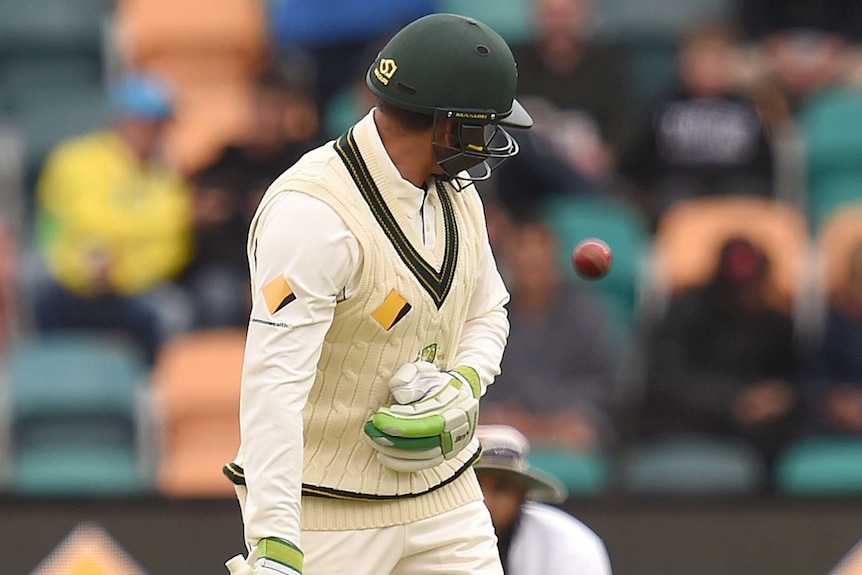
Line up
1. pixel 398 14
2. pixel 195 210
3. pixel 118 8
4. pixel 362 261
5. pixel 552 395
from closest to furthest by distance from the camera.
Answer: pixel 362 261 < pixel 552 395 < pixel 195 210 < pixel 398 14 < pixel 118 8

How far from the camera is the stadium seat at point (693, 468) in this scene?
6547 mm

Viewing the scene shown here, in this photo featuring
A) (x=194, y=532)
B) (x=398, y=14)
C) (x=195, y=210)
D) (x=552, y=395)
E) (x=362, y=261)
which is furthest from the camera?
(x=398, y=14)

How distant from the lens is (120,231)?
25.0 ft

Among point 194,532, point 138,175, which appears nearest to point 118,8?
point 138,175

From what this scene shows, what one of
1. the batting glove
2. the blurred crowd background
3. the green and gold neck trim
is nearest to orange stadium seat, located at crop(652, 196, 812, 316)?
the blurred crowd background

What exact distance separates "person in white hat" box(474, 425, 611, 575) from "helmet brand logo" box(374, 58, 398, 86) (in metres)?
1.28

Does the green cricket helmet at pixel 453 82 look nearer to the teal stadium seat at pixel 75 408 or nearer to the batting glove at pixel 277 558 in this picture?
the batting glove at pixel 277 558

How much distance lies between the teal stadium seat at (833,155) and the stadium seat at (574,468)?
2.10 metres

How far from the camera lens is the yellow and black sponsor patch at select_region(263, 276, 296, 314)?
3377 millimetres

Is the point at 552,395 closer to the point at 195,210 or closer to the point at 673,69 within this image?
the point at 195,210

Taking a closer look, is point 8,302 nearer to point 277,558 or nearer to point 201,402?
point 201,402

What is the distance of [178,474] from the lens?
22.5 ft

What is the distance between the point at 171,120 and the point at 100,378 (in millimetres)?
1461

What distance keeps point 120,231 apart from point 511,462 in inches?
139
